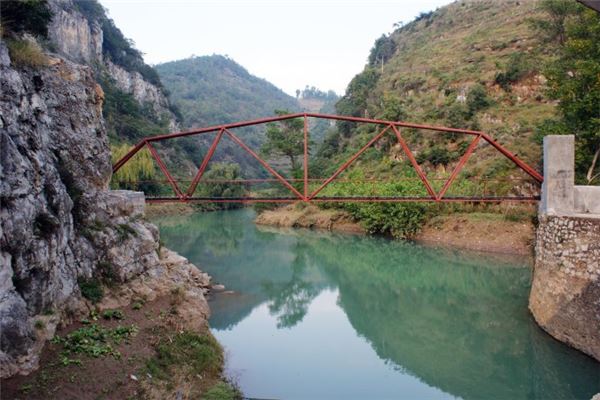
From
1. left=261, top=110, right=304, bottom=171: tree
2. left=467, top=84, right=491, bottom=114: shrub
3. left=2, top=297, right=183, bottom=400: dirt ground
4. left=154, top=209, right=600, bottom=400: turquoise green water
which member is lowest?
left=154, top=209, right=600, bottom=400: turquoise green water

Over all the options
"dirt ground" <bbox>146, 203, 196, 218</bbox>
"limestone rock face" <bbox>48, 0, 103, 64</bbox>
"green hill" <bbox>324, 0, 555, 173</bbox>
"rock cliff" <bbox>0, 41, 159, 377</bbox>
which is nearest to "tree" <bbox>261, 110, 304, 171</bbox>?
"green hill" <bbox>324, 0, 555, 173</bbox>

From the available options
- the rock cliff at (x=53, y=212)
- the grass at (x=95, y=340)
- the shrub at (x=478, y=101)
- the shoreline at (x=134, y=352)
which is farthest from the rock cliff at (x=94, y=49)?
the grass at (x=95, y=340)

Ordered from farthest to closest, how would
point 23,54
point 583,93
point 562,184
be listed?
1. point 583,93
2. point 562,184
3. point 23,54

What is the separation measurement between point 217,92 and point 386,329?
391 feet

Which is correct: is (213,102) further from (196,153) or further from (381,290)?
(381,290)

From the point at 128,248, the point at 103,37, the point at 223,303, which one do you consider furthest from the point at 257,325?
the point at 103,37

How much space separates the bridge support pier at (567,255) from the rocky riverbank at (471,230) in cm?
1086

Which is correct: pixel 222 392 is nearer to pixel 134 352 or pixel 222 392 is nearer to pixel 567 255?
pixel 134 352

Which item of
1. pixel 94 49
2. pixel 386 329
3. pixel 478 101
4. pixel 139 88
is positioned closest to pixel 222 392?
pixel 386 329

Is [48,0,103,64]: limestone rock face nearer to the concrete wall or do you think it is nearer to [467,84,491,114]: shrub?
[467,84,491,114]: shrub

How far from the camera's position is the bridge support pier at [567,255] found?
995cm

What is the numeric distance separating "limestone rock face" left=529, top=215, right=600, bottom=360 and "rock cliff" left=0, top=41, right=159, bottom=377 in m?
9.55

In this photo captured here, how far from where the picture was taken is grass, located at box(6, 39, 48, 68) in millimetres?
8367

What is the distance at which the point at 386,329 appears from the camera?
13.6 m
